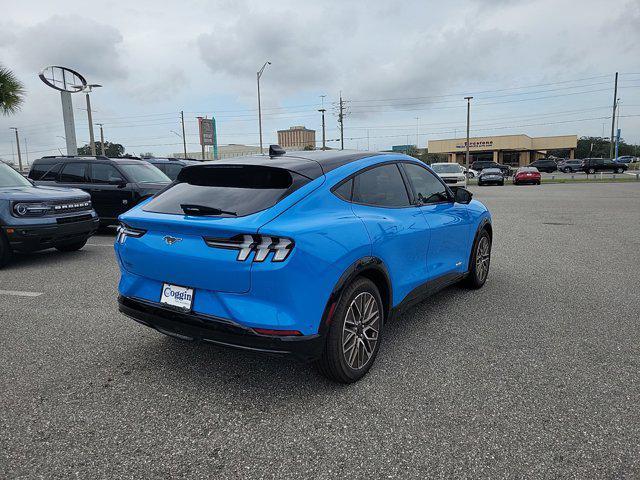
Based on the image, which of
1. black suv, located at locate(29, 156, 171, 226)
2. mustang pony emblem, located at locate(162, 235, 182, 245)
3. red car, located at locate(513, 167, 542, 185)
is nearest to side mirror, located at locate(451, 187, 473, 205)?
mustang pony emblem, located at locate(162, 235, 182, 245)

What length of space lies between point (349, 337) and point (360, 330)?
0.13 m

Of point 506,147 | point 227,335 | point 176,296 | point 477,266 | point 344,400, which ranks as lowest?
point 344,400

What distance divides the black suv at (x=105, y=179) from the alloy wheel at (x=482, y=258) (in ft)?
22.9

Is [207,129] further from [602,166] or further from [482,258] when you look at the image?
[482,258]

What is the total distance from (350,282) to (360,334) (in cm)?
44

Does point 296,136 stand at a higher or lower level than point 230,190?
higher

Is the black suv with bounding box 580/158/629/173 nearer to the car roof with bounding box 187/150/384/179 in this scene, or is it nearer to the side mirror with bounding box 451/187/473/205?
the side mirror with bounding box 451/187/473/205

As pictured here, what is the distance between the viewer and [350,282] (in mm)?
3045

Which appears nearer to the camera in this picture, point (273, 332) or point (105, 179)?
point (273, 332)

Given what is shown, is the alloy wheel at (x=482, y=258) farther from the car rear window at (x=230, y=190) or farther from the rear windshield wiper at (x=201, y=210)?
the rear windshield wiper at (x=201, y=210)

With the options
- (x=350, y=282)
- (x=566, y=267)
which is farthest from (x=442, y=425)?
(x=566, y=267)

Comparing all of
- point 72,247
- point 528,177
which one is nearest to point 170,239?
point 72,247

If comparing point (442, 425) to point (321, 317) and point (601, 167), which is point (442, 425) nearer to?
point (321, 317)

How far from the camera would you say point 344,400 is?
3.01 m
